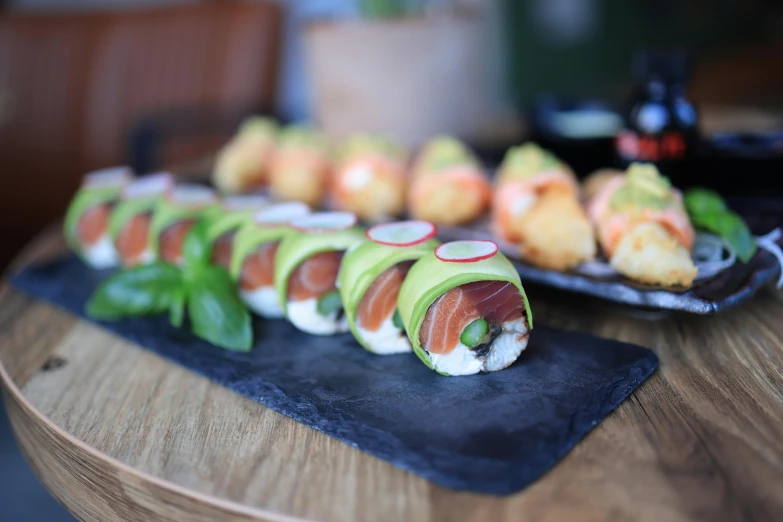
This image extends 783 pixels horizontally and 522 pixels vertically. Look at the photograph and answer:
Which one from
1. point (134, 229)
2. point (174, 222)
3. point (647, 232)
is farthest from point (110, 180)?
point (647, 232)

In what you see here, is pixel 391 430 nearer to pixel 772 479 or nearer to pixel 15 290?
pixel 772 479

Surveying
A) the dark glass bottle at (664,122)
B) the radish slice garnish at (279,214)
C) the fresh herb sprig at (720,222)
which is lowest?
the radish slice garnish at (279,214)

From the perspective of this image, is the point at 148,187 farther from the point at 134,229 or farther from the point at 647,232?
the point at 647,232

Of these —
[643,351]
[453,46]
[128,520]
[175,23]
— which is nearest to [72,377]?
[128,520]

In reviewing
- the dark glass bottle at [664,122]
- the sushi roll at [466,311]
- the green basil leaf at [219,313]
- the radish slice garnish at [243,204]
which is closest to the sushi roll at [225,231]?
the radish slice garnish at [243,204]

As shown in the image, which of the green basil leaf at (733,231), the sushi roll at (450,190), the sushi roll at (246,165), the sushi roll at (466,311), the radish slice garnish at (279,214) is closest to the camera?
the sushi roll at (466,311)

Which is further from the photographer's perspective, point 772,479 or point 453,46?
point 453,46

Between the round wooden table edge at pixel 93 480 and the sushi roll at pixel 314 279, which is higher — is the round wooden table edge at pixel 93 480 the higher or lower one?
the lower one

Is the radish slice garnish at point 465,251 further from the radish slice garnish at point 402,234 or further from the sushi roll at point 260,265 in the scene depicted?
the sushi roll at point 260,265
